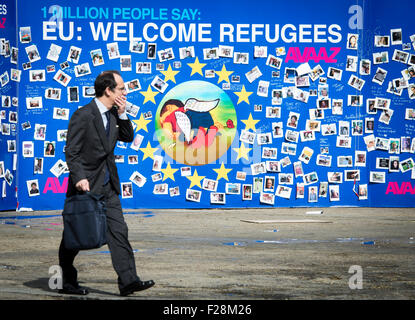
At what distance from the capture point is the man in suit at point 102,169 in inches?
221

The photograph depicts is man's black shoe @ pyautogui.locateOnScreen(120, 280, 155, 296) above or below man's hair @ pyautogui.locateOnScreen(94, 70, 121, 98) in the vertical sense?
below

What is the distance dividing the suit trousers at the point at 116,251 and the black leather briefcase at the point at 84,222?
156mm

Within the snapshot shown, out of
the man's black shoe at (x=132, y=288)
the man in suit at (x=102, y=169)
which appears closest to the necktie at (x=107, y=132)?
the man in suit at (x=102, y=169)

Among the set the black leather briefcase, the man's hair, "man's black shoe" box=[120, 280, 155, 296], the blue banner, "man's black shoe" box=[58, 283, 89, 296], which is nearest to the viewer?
the black leather briefcase

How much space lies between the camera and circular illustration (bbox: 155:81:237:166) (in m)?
13.0

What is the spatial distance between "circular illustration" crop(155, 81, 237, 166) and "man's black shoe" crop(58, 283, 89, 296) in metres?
7.42

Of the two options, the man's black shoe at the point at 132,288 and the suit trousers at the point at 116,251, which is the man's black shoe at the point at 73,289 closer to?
the suit trousers at the point at 116,251

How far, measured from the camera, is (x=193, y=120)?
514 inches

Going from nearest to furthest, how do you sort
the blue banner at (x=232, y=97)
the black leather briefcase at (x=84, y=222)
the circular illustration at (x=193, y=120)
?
the black leather briefcase at (x=84, y=222), the blue banner at (x=232, y=97), the circular illustration at (x=193, y=120)

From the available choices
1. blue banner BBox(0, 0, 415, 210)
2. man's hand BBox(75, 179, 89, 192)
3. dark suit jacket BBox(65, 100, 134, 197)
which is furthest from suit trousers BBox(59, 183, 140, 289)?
blue banner BBox(0, 0, 415, 210)

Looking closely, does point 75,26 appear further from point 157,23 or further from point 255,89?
point 255,89

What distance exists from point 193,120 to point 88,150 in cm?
743

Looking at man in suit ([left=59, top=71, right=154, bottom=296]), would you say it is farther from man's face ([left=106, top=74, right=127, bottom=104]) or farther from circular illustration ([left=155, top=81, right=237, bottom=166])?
circular illustration ([left=155, top=81, right=237, bottom=166])

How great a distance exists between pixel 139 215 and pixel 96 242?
674cm
